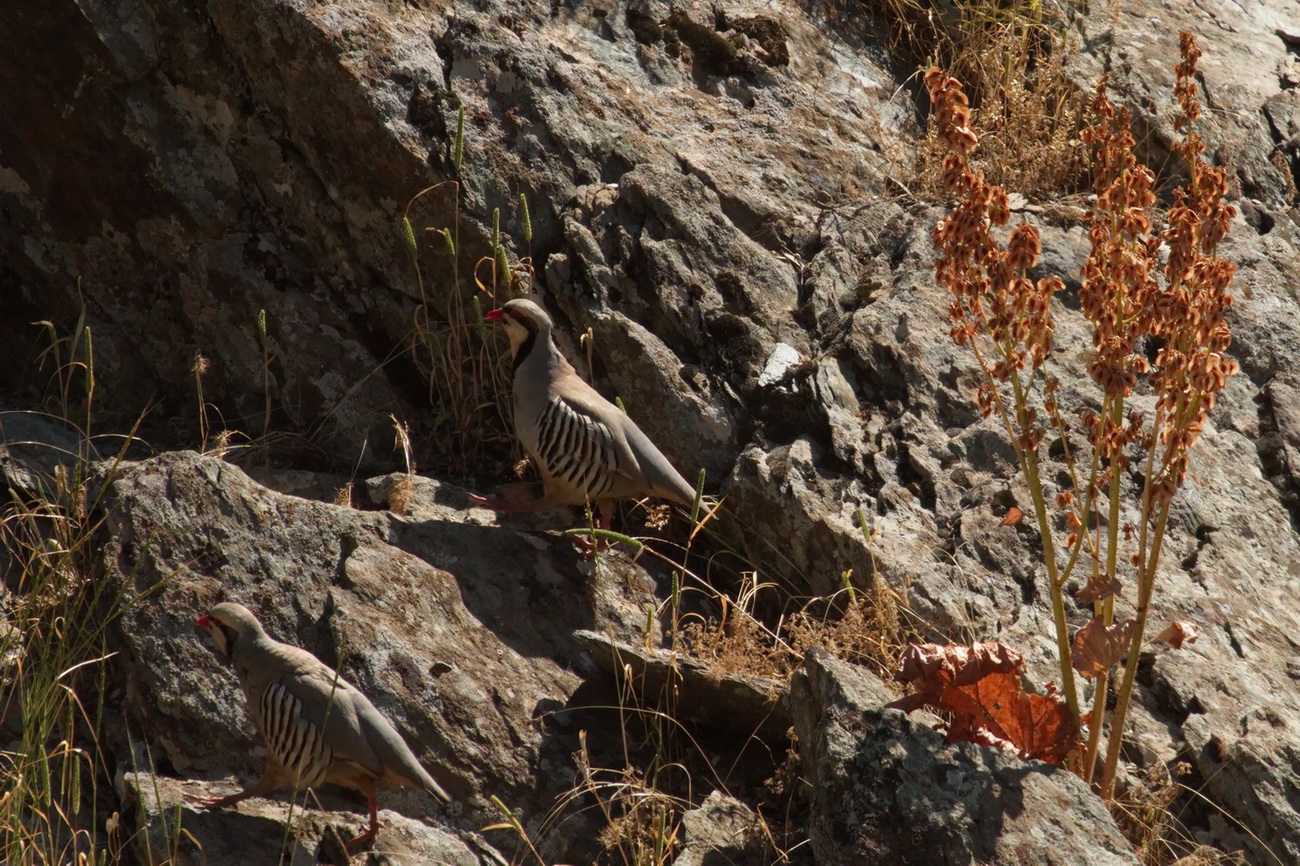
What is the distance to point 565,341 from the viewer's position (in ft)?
17.3

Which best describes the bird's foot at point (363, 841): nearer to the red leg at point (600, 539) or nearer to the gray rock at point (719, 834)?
the gray rock at point (719, 834)

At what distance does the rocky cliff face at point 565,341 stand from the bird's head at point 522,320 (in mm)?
326

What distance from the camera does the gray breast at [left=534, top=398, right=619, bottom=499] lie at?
465cm

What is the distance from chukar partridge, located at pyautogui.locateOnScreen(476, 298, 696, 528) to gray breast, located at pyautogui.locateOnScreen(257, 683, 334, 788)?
4.70 feet

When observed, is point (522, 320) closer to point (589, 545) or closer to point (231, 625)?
point (589, 545)

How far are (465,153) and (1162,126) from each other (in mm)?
3402

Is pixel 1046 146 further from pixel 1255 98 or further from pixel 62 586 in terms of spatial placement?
pixel 62 586

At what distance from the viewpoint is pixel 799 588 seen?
4.70 metres

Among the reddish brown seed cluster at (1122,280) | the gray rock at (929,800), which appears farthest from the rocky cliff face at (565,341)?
the reddish brown seed cluster at (1122,280)

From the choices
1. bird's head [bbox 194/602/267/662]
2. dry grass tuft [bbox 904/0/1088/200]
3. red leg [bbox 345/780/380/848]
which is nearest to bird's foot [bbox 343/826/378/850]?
red leg [bbox 345/780/380/848]

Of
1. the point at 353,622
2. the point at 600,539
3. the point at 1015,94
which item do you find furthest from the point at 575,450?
the point at 1015,94

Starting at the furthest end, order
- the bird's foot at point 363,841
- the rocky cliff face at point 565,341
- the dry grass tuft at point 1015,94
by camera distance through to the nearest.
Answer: the dry grass tuft at point 1015,94, the rocky cliff face at point 565,341, the bird's foot at point 363,841

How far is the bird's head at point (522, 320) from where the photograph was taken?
491 cm

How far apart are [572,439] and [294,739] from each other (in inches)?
62.0
